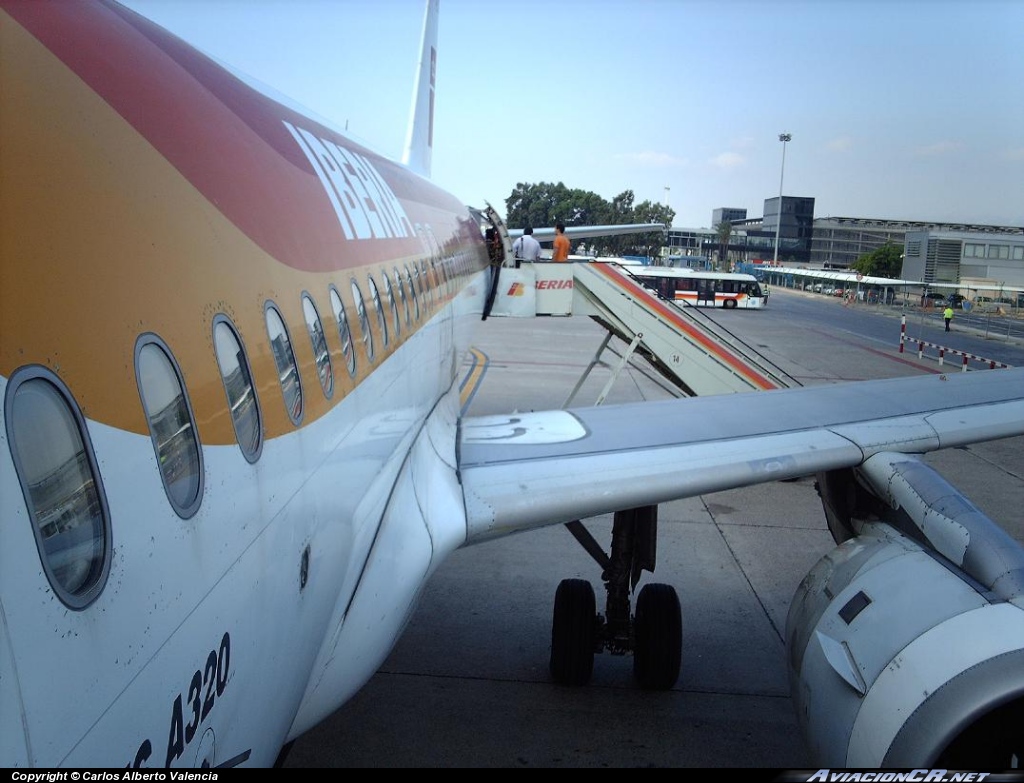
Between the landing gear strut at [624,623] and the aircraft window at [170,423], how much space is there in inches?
175

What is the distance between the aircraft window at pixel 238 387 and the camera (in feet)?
8.57

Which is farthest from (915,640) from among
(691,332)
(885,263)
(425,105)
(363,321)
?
(885,263)

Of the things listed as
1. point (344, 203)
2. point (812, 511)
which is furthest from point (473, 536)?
point (812, 511)

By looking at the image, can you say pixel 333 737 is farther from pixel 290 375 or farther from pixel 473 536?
pixel 290 375

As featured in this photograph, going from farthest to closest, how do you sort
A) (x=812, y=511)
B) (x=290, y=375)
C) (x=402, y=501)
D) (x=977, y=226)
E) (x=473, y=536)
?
(x=977, y=226) → (x=812, y=511) → (x=473, y=536) → (x=402, y=501) → (x=290, y=375)

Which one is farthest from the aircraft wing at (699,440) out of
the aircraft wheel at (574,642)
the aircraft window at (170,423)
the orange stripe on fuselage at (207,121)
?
the aircraft window at (170,423)

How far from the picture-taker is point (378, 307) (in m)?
5.16

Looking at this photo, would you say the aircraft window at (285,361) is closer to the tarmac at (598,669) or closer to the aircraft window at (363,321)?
the aircraft window at (363,321)

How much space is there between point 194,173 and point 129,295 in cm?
73

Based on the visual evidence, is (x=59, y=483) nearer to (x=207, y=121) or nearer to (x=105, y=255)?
(x=105, y=255)

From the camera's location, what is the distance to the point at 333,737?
5758 mm

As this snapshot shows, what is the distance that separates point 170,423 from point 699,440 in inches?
187

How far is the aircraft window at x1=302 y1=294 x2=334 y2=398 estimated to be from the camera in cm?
358

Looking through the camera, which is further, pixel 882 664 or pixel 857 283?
pixel 857 283
